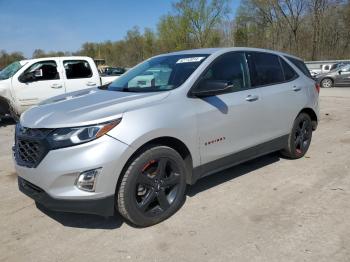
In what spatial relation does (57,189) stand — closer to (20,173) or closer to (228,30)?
(20,173)

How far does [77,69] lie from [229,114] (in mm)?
7126

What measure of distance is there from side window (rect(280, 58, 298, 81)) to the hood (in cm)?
235

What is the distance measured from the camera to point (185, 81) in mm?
3947

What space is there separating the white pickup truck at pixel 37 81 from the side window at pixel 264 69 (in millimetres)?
6361

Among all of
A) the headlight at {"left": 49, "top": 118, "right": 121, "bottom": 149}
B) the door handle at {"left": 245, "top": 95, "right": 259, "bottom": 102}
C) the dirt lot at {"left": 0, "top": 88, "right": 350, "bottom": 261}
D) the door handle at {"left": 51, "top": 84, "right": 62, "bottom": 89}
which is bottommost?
the dirt lot at {"left": 0, "top": 88, "right": 350, "bottom": 261}

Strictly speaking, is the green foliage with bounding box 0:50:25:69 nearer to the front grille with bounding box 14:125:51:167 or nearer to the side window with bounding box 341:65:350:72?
the side window with bounding box 341:65:350:72

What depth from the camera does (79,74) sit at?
33.6 ft

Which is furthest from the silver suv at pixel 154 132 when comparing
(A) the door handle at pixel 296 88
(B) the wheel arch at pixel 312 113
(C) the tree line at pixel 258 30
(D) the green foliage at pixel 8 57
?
(D) the green foliage at pixel 8 57

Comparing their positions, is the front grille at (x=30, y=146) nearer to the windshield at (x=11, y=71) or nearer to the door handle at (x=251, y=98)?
the door handle at (x=251, y=98)

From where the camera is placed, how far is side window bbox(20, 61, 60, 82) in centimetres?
971

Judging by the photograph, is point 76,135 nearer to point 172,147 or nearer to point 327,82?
point 172,147

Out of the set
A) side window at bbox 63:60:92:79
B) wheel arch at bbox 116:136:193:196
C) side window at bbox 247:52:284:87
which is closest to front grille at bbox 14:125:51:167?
wheel arch at bbox 116:136:193:196

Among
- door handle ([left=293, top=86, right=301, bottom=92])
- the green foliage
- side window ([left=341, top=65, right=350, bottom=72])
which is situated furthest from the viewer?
the green foliage

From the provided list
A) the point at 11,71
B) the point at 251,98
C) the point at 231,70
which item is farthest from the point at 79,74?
the point at 251,98
